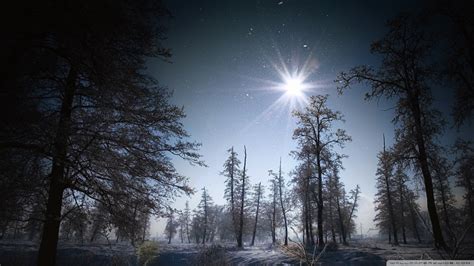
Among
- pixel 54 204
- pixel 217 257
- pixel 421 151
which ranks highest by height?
pixel 421 151

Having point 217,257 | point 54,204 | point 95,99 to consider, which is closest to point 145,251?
point 217,257

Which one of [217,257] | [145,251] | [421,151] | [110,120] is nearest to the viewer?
[110,120]

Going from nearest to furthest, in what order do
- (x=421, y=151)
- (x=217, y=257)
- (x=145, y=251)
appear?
(x=421, y=151), (x=217, y=257), (x=145, y=251)

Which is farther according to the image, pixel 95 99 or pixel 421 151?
pixel 421 151

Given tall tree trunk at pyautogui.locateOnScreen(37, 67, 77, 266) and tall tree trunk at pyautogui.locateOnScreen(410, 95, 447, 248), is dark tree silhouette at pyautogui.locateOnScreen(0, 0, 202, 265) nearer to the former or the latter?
tall tree trunk at pyautogui.locateOnScreen(37, 67, 77, 266)

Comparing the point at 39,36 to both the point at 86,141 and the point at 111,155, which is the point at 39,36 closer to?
the point at 86,141

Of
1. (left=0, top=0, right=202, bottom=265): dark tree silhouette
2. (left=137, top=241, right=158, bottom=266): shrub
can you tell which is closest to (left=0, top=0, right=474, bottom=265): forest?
(left=0, top=0, right=202, bottom=265): dark tree silhouette

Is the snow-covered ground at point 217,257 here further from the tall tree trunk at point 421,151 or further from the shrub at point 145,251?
the tall tree trunk at point 421,151

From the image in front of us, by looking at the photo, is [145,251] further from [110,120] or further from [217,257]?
[110,120]

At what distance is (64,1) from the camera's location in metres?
3.44

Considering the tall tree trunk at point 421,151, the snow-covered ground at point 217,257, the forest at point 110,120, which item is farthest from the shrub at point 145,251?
the tall tree trunk at point 421,151

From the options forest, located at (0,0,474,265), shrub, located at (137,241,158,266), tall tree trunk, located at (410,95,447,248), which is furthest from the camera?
shrub, located at (137,241,158,266)

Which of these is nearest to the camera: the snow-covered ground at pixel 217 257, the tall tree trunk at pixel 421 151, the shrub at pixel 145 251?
the tall tree trunk at pixel 421 151

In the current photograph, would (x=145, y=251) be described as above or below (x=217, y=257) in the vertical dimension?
below
